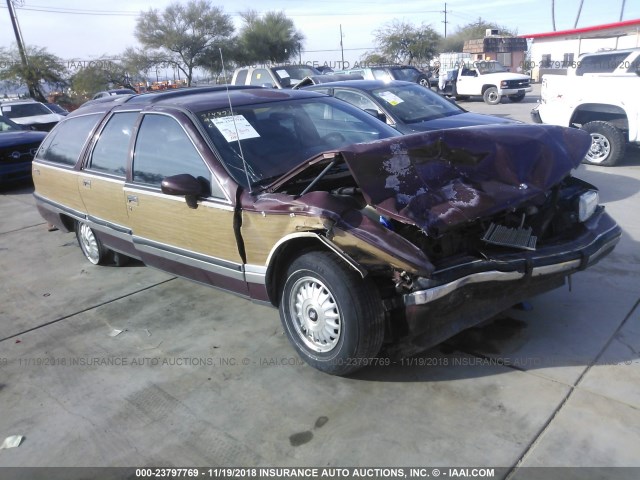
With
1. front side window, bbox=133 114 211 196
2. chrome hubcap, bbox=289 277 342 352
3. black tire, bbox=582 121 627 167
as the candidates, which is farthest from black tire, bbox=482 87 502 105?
chrome hubcap, bbox=289 277 342 352

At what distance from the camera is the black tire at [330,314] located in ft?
9.19

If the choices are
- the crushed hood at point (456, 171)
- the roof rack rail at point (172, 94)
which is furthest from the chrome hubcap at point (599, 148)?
the roof rack rail at point (172, 94)

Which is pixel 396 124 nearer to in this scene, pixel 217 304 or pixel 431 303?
pixel 217 304

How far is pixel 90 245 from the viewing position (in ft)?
17.8

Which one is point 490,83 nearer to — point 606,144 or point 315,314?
point 606,144

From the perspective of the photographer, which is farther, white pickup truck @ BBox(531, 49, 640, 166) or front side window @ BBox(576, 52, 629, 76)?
front side window @ BBox(576, 52, 629, 76)

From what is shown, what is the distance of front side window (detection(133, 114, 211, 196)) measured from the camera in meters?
3.65

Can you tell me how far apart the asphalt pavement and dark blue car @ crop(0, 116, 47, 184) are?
263 inches

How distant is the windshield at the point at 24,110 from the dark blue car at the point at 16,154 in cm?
658

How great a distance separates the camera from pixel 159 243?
4.09 meters

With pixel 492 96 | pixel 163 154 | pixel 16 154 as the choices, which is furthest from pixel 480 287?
pixel 492 96

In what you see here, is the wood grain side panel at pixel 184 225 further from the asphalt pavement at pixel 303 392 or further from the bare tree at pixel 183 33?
the bare tree at pixel 183 33

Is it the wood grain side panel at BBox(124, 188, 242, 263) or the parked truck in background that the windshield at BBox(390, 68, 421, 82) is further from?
the wood grain side panel at BBox(124, 188, 242, 263)

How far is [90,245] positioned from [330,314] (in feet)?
11.5
